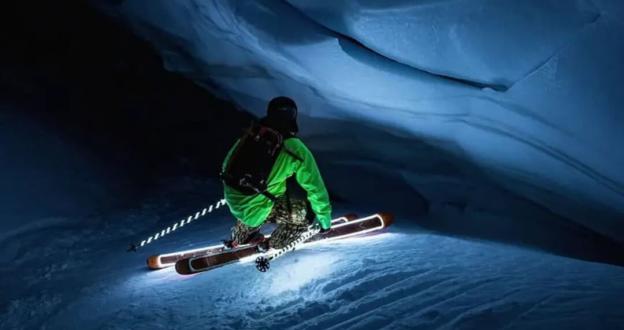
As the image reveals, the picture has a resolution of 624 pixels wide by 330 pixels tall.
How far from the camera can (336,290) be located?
11.4 feet

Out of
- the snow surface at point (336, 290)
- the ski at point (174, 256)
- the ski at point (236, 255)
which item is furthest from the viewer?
the ski at point (174, 256)

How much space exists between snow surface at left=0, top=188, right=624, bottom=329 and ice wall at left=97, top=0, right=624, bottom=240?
0.98 m

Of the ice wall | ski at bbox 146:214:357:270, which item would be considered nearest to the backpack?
ski at bbox 146:214:357:270

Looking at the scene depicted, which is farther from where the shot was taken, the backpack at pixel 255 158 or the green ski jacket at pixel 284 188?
the green ski jacket at pixel 284 188

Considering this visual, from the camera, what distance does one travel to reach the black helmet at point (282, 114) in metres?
3.74

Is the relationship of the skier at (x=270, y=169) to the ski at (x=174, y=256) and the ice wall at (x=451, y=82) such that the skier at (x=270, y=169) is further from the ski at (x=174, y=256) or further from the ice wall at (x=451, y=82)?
the ice wall at (x=451, y=82)

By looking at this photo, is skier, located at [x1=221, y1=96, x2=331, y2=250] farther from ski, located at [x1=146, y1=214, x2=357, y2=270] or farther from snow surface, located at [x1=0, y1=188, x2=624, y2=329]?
snow surface, located at [x1=0, y1=188, x2=624, y2=329]

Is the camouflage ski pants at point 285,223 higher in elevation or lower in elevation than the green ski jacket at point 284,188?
lower

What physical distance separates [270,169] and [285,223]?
2.95ft

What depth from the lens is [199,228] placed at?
20.8 feet

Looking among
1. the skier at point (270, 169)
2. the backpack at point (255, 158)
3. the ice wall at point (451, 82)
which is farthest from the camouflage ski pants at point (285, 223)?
the ice wall at point (451, 82)

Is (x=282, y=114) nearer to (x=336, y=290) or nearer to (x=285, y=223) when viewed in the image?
(x=285, y=223)

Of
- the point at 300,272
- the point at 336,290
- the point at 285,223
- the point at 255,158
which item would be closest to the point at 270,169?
the point at 255,158

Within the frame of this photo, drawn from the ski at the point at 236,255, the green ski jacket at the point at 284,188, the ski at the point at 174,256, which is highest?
the green ski jacket at the point at 284,188
